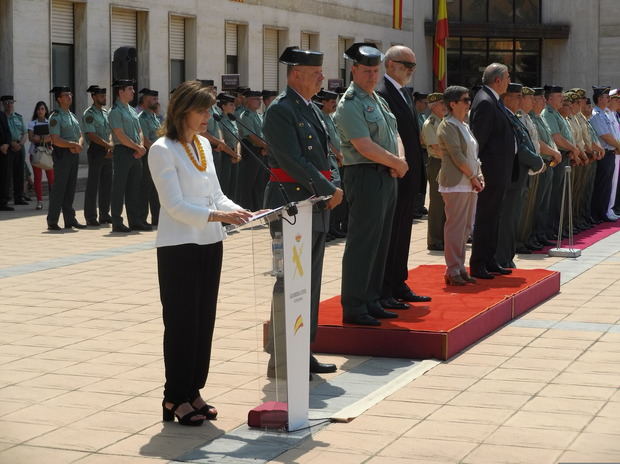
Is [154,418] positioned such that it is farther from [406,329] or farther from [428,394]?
[406,329]

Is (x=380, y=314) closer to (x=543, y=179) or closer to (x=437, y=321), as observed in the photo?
(x=437, y=321)

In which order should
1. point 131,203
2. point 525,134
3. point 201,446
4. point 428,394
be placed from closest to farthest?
point 201,446 → point 428,394 → point 525,134 → point 131,203

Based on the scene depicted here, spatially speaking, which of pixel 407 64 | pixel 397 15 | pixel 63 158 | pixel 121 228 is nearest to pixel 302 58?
pixel 407 64

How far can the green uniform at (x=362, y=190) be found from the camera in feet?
29.6

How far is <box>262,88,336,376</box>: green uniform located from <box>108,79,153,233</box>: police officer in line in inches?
381

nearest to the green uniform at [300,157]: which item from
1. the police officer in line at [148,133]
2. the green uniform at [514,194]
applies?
the green uniform at [514,194]

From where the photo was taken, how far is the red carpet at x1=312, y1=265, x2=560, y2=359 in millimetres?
8875

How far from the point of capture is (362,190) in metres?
9.09

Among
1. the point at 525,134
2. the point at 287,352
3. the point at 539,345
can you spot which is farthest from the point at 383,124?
the point at 525,134

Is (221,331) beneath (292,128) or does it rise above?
beneath

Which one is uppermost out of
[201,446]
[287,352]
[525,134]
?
[525,134]

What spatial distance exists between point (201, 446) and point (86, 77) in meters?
21.0

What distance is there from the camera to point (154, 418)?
23.5 feet

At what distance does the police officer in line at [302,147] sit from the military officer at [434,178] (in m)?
7.41
